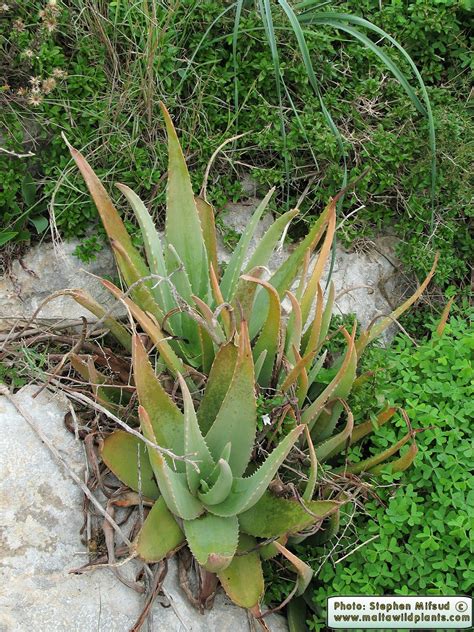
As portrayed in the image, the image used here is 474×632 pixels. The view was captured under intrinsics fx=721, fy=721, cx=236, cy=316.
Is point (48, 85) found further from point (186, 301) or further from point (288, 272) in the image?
point (288, 272)

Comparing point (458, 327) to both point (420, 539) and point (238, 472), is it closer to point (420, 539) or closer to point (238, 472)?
point (420, 539)

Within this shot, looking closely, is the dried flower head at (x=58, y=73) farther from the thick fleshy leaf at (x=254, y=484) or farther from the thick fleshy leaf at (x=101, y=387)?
the thick fleshy leaf at (x=254, y=484)

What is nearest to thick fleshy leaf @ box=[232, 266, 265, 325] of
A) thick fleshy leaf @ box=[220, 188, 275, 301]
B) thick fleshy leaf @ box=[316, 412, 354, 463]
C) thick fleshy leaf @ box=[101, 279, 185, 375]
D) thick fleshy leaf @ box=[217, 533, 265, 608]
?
thick fleshy leaf @ box=[220, 188, 275, 301]

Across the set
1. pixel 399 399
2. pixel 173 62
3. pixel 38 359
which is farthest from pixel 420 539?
pixel 173 62

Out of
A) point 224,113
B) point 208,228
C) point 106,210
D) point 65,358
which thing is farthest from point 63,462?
point 224,113

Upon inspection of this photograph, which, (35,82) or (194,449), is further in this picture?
(35,82)
